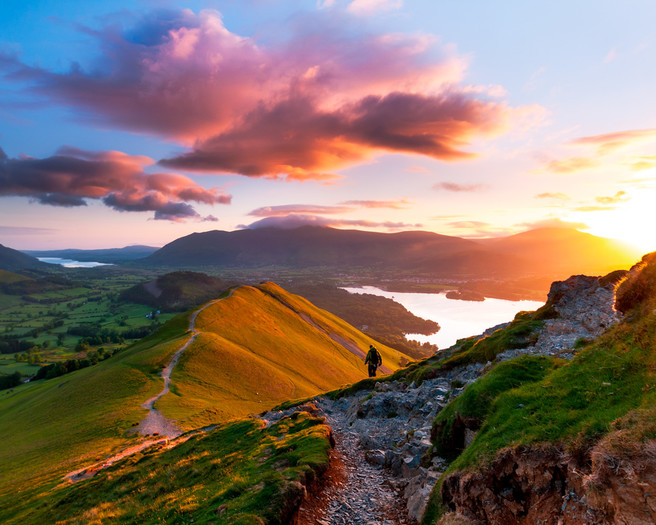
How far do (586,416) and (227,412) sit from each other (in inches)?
2391

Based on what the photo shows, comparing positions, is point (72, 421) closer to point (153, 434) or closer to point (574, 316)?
point (153, 434)

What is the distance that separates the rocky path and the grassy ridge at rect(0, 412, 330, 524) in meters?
1.11

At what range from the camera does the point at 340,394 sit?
47.8m

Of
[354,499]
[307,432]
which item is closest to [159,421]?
[307,432]

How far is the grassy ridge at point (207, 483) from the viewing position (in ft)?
53.5

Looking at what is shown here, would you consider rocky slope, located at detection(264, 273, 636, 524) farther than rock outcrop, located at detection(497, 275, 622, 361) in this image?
No

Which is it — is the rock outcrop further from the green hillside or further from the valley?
the green hillside

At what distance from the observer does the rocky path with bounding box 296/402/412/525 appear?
16.0m

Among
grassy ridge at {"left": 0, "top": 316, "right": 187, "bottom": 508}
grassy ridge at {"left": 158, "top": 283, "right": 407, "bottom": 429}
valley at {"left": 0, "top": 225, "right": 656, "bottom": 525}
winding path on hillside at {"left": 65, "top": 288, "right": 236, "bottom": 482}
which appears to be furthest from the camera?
grassy ridge at {"left": 158, "top": 283, "right": 407, "bottom": 429}

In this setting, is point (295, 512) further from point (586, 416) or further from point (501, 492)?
point (586, 416)

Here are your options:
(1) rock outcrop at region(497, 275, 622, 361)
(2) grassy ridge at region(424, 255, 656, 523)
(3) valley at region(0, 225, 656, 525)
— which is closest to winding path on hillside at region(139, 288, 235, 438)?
(3) valley at region(0, 225, 656, 525)

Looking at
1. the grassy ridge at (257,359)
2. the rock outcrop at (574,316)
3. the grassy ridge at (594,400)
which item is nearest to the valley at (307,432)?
the grassy ridge at (594,400)

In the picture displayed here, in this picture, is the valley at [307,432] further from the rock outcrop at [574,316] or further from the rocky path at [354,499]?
the rock outcrop at [574,316]

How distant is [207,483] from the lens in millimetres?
23031
